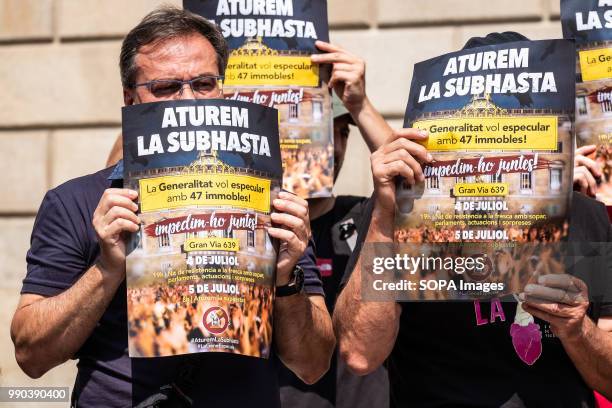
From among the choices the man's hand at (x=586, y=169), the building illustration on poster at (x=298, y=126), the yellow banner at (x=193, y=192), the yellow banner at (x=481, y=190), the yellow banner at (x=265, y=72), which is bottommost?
the yellow banner at (x=481, y=190)

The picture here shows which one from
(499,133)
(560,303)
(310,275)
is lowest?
(560,303)

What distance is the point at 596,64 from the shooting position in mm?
3611

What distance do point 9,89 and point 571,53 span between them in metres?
4.97

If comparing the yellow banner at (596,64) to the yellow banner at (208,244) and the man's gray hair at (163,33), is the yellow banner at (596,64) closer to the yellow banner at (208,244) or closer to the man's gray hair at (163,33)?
the man's gray hair at (163,33)

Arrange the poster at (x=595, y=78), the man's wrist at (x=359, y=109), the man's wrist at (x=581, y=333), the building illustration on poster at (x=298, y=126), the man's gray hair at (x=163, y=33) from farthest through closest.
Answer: the man's wrist at (x=359, y=109)
the building illustration on poster at (x=298, y=126)
the poster at (x=595, y=78)
the man's gray hair at (x=163, y=33)
the man's wrist at (x=581, y=333)

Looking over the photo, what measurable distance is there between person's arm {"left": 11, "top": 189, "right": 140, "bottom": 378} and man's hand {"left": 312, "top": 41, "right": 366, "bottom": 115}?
1.24 m

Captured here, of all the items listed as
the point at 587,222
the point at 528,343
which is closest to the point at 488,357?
the point at 528,343

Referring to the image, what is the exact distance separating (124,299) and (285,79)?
1.08 m

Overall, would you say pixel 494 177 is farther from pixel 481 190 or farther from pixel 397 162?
pixel 397 162

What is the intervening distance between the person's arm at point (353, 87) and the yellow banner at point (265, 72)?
0.08m

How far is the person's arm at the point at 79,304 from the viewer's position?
295 centimetres

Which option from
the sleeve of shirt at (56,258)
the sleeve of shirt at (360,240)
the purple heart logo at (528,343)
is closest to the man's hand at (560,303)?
the purple heart logo at (528,343)

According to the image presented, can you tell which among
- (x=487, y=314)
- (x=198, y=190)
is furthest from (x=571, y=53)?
(x=198, y=190)

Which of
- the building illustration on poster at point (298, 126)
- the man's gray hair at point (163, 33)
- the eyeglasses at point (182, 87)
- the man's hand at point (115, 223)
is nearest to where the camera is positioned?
the man's hand at point (115, 223)
